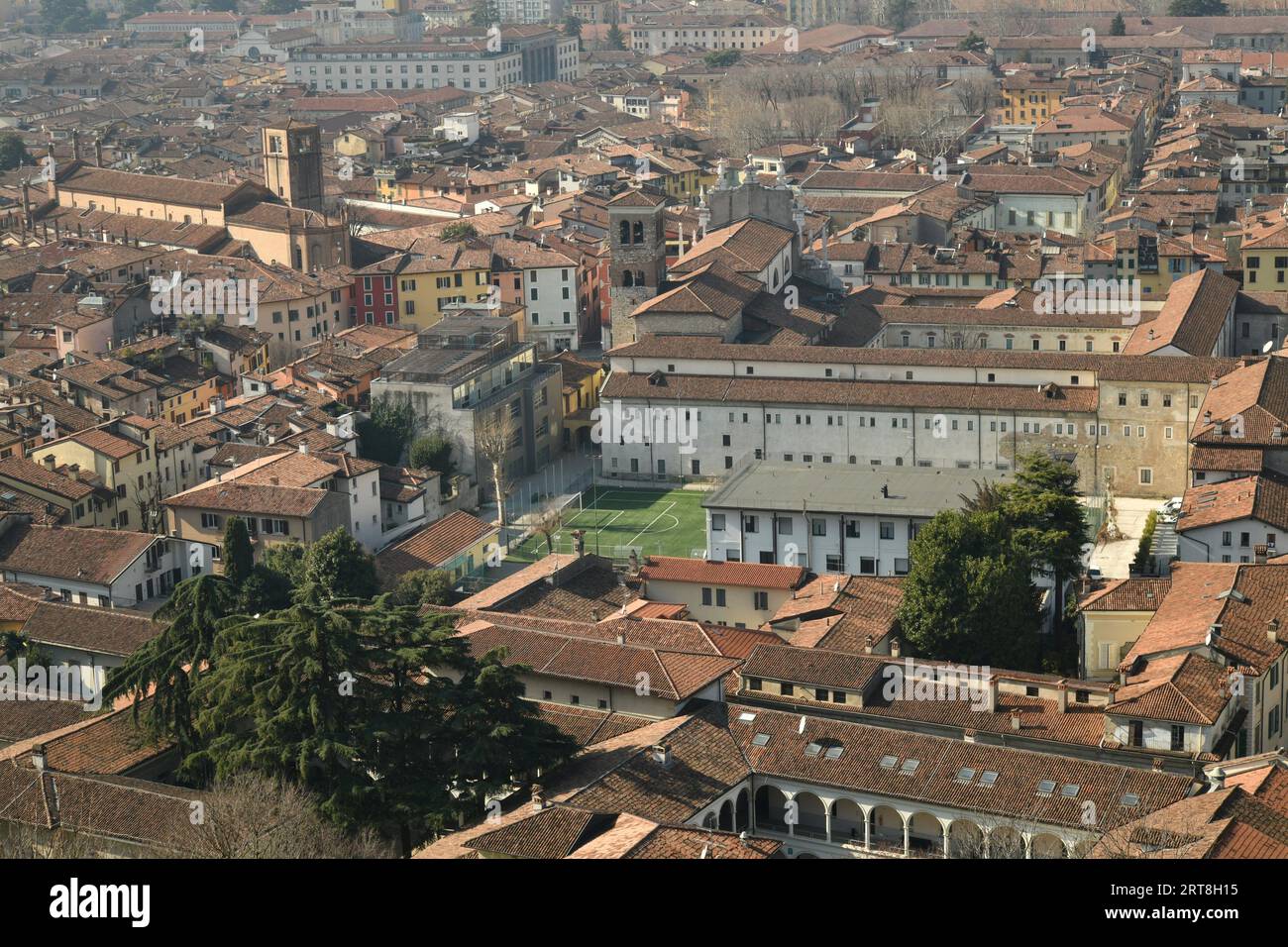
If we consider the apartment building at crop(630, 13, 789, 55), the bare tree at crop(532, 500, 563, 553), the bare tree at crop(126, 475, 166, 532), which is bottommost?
the bare tree at crop(532, 500, 563, 553)

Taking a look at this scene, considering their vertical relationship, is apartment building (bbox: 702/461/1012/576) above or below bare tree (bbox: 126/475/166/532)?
above

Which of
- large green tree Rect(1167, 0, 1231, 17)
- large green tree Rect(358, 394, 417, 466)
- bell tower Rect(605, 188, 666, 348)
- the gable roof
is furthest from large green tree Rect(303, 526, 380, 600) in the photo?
large green tree Rect(1167, 0, 1231, 17)

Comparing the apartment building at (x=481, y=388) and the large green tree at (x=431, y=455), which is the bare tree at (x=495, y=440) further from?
the large green tree at (x=431, y=455)

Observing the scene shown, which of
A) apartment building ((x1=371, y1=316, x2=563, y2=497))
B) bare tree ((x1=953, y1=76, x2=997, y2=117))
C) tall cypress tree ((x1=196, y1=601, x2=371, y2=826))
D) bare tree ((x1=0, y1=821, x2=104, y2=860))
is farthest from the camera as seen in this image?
bare tree ((x1=953, y1=76, x2=997, y2=117))

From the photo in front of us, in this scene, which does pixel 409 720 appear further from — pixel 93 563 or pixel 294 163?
pixel 294 163

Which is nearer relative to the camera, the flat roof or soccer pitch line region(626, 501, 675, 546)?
the flat roof

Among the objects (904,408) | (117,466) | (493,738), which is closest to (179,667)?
(493,738)

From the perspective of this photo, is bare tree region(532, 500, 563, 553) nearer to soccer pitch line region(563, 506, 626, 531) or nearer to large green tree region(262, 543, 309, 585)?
soccer pitch line region(563, 506, 626, 531)

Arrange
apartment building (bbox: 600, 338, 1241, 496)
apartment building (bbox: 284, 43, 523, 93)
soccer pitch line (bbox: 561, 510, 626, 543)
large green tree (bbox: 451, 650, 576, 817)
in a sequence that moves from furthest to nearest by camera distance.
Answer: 1. apartment building (bbox: 284, 43, 523, 93)
2. apartment building (bbox: 600, 338, 1241, 496)
3. soccer pitch line (bbox: 561, 510, 626, 543)
4. large green tree (bbox: 451, 650, 576, 817)
